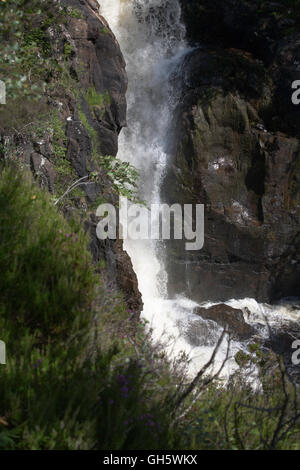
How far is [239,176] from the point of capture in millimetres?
11312

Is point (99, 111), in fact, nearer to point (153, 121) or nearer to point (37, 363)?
point (153, 121)

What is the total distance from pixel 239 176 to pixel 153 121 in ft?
10.3

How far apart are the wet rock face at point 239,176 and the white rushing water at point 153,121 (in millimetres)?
496

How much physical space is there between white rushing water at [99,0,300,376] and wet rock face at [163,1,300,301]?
50 centimetres

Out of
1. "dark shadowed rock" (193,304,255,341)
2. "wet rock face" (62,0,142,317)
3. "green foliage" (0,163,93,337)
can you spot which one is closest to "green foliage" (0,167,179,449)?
"green foliage" (0,163,93,337)

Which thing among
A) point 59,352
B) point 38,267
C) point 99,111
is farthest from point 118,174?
point 59,352

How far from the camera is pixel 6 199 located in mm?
3275

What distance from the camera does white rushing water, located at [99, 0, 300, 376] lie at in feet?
32.7

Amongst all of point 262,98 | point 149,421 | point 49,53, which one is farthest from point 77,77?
point 149,421

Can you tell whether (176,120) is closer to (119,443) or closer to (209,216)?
(209,216)

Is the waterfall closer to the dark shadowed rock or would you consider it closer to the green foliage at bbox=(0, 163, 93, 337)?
the dark shadowed rock

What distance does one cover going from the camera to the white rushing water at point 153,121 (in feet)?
32.7

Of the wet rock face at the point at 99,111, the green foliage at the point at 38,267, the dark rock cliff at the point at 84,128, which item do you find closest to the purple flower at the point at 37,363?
the green foliage at the point at 38,267

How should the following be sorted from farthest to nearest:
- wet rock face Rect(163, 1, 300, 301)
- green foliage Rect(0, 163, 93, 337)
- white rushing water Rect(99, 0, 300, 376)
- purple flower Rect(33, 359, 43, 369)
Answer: wet rock face Rect(163, 1, 300, 301), white rushing water Rect(99, 0, 300, 376), green foliage Rect(0, 163, 93, 337), purple flower Rect(33, 359, 43, 369)
